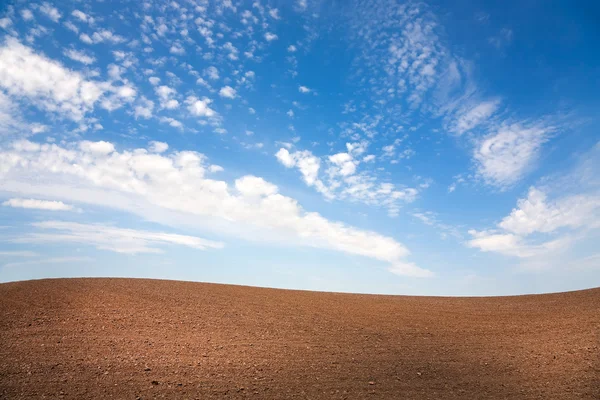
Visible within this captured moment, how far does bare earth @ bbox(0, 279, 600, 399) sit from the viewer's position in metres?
10.5

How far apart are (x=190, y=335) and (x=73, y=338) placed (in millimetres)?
3644

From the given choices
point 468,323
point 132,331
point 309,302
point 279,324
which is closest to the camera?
point 132,331

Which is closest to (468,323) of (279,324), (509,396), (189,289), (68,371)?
(509,396)

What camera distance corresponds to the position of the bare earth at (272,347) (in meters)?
10.5

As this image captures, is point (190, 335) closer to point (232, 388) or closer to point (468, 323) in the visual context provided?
→ point (232, 388)

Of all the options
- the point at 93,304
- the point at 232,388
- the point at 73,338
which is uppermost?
the point at 93,304

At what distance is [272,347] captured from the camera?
1315cm

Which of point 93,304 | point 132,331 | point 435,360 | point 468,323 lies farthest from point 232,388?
point 468,323

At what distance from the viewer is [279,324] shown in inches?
619

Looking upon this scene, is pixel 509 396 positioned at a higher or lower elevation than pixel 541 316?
lower

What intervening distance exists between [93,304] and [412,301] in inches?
650

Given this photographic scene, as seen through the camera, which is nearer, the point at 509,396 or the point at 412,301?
the point at 509,396

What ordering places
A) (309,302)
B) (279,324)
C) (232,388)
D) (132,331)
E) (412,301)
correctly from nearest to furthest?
(232,388)
(132,331)
(279,324)
(309,302)
(412,301)

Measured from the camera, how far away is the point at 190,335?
1376 cm
